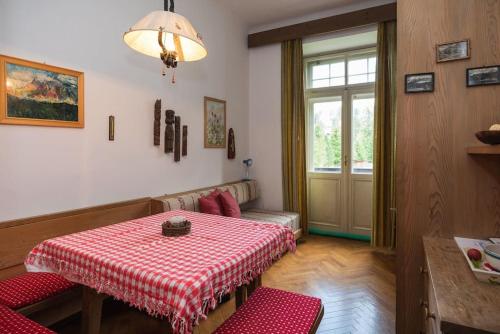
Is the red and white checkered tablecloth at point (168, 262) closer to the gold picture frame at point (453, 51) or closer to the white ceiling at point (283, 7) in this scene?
the gold picture frame at point (453, 51)

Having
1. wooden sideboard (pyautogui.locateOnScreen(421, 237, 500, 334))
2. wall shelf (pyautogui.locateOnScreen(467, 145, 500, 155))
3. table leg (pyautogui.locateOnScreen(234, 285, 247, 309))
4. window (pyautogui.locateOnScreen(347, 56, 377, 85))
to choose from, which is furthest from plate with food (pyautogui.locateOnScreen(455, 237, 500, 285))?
window (pyautogui.locateOnScreen(347, 56, 377, 85))

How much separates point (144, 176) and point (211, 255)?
187 centimetres

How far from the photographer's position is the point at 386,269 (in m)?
3.28

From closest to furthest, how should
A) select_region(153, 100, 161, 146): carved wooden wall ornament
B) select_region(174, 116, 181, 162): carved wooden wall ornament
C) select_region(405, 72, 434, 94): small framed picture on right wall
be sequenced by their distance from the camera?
select_region(405, 72, 434, 94): small framed picture on right wall → select_region(153, 100, 161, 146): carved wooden wall ornament → select_region(174, 116, 181, 162): carved wooden wall ornament

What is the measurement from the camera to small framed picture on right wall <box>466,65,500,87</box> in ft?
4.89

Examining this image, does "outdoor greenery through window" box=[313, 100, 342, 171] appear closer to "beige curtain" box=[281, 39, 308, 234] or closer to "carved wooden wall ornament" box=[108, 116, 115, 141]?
"beige curtain" box=[281, 39, 308, 234]

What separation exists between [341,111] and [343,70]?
637mm

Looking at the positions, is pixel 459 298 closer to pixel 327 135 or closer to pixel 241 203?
pixel 241 203

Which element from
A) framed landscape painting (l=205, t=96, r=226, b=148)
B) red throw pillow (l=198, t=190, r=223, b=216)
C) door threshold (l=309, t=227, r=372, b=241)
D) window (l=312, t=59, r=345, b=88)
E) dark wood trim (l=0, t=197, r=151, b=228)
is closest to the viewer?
dark wood trim (l=0, t=197, r=151, b=228)

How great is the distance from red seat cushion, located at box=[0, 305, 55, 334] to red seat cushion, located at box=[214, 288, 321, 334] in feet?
2.71

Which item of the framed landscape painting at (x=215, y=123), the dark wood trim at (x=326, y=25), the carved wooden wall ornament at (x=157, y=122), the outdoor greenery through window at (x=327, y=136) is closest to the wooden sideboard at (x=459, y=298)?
the carved wooden wall ornament at (x=157, y=122)

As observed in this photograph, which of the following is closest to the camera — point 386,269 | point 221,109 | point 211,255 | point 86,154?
point 211,255

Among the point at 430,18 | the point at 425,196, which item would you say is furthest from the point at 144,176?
the point at 430,18

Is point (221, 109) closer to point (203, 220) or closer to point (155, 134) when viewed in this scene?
point (155, 134)
